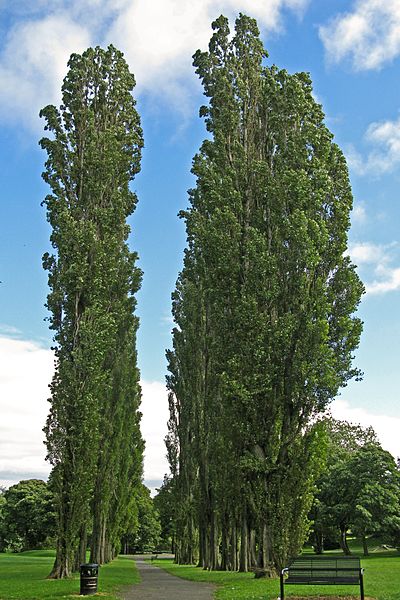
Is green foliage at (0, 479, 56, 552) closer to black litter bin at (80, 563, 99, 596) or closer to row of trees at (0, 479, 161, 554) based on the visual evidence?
row of trees at (0, 479, 161, 554)

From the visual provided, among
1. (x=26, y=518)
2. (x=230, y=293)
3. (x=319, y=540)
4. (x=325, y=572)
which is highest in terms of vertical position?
(x=230, y=293)

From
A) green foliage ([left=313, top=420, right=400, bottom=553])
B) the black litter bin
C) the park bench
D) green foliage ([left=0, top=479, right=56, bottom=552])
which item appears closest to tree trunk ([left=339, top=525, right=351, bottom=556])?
green foliage ([left=313, top=420, right=400, bottom=553])

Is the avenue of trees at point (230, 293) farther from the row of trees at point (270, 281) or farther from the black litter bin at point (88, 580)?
the black litter bin at point (88, 580)

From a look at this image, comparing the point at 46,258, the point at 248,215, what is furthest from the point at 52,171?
the point at 248,215

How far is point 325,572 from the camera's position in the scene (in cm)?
1130

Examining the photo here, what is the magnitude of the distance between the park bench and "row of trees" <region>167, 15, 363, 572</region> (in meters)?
6.94

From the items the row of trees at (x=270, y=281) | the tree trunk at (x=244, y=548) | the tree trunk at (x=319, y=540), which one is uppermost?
the row of trees at (x=270, y=281)

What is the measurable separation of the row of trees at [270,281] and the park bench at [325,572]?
273 inches

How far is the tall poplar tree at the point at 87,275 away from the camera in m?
21.5

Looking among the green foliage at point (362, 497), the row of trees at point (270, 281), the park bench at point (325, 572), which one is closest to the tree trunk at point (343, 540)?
the green foliage at point (362, 497)

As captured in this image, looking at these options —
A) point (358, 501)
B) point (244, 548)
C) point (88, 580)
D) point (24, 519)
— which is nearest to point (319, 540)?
point (358, 501)

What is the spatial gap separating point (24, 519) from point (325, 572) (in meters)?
52.2

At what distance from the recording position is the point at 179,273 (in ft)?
127

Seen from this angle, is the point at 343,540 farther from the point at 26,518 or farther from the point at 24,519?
the point at 24,519
